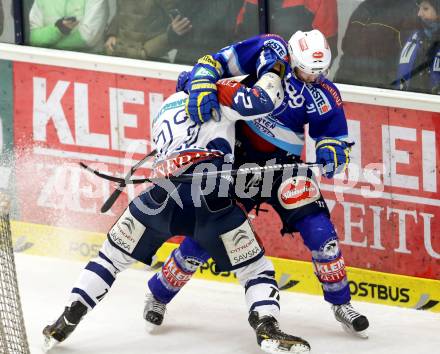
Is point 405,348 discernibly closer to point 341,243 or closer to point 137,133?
point 341,243

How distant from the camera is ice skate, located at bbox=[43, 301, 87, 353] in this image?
6.55 meters

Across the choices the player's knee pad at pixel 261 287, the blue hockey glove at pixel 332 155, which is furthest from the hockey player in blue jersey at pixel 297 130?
the player's knee pad at pixel 261 287

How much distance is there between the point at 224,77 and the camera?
671 cm

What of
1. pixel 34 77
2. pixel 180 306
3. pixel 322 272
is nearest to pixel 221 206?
pixel 322 272

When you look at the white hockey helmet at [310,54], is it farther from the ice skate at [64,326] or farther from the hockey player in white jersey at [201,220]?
the ice skate at [64,326]

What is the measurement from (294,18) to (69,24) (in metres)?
1.42

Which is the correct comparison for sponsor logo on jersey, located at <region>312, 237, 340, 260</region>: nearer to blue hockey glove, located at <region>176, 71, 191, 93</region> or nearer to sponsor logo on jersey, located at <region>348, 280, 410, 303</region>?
sponsor logo on jersey, located at <region>348, 280, 410, 303</region>

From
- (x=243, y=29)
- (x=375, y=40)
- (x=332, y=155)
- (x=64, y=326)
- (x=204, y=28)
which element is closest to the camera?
(x=332, y=155)

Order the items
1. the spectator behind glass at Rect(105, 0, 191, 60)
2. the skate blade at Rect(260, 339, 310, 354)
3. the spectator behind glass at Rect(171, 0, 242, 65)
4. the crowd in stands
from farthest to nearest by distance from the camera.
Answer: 1. the spectator behind glass at Rect(105, 0, 191, 60)
2. the spectator behind glass at Rect(171, 0, 242, 65)
3. the crowd in stands
4. the skate blade at Rect(260, 339, 310, 354)

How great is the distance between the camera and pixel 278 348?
6.35 m

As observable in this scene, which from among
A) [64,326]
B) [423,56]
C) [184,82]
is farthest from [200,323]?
[423,56]

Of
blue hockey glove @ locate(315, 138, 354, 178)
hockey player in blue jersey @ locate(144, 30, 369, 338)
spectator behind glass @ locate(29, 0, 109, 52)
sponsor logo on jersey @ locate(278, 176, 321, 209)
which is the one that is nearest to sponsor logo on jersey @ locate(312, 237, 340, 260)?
hockey player in blue jersey @ locate(144, 30, 369, 338)

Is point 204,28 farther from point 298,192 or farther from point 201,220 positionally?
point 201,220

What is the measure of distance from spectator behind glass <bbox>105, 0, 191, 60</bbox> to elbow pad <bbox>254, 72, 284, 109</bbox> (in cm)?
138
